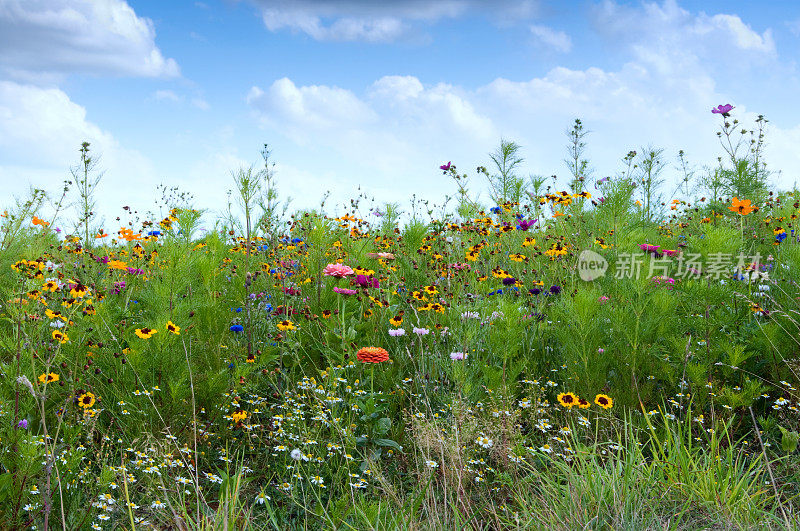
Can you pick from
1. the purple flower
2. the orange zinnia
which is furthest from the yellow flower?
the purple flower

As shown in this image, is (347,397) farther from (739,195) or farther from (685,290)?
(739,195)

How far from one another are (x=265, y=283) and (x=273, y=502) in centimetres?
201

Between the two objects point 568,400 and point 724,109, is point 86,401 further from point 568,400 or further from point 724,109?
point 724,109

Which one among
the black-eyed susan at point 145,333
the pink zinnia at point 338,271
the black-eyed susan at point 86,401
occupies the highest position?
the pink zinnia at point 338,271

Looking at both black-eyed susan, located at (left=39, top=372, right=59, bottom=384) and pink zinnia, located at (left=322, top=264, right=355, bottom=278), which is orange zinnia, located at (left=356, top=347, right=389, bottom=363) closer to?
pink zinnia, located at (left=322, top=264, right=355, bottom=278)

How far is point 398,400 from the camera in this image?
3061 millimetres

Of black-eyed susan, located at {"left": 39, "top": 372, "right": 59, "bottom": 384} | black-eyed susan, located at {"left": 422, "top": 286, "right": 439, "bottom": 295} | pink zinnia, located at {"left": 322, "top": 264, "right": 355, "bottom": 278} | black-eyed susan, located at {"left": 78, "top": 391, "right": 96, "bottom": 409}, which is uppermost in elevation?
pink zinnia, located at {"left": 322, "top": 264, "right": 355, "bottom": 278}

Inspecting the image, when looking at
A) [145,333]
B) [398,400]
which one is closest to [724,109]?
[398,400]

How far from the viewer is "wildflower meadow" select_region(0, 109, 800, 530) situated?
2.10 meters

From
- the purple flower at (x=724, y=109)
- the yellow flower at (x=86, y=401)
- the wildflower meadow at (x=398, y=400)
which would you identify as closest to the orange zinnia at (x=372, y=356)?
the wildflower meadow at (x=398, y=400)

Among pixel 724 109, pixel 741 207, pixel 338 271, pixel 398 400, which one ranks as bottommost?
pixel 398 400

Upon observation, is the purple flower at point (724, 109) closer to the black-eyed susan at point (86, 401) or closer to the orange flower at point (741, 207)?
the orange flower at point (741, 207)

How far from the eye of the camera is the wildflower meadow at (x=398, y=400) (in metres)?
2.10

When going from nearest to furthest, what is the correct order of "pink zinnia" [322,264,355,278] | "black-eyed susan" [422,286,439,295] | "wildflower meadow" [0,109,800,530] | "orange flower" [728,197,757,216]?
1. "wildflower meadow" [0,109,800,530]
2. "pink zinnia" [322,264,355,278]
3. "black-eyed susan" [422,286,439,295]
4. "orange flower" [728,197,757,216]
